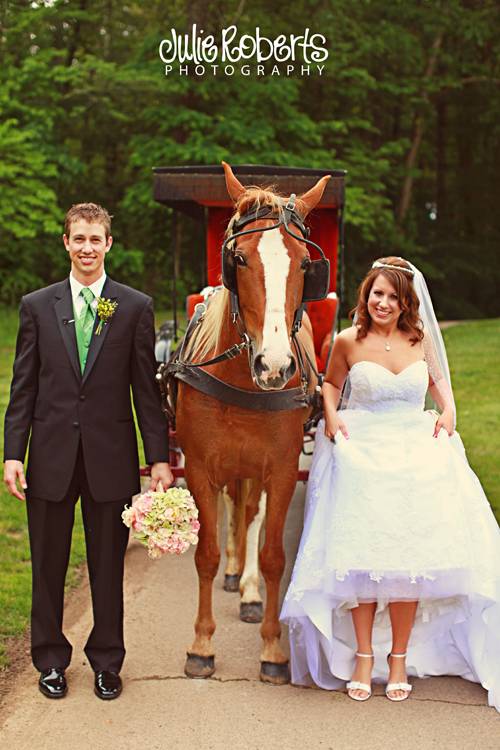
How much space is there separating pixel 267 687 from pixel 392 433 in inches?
52.1

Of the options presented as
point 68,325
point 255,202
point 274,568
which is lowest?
point 274,568

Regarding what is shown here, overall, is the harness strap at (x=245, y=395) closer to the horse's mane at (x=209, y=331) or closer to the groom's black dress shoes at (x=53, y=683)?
the horse's mane at (x=209, y=331)

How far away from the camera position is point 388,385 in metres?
4.02

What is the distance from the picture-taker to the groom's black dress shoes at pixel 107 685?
3.80m

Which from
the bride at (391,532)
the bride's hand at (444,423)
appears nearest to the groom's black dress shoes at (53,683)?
the bride at (391,532)

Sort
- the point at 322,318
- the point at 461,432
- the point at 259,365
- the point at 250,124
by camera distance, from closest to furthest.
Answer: the point at 259,365 < the point at 322,318 < the point at 461,432 < the point at 250,124

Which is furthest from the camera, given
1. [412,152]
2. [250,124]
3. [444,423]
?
[412,152]

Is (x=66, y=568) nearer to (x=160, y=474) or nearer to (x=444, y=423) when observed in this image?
(x=160, y=474)

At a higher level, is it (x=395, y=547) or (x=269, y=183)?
(x=269, y=183)

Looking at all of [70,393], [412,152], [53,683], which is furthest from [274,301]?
[412,152]

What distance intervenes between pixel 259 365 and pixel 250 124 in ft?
54.3

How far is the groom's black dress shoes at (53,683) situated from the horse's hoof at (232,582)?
63.9 inches

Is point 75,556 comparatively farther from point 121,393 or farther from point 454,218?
point 454,218

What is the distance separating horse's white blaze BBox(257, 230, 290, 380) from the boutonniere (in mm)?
718
